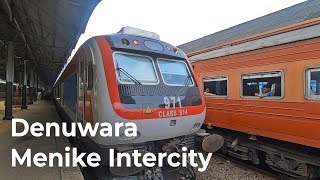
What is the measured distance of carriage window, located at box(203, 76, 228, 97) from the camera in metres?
7.65

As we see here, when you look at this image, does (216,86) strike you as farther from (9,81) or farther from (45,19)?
(9,81)

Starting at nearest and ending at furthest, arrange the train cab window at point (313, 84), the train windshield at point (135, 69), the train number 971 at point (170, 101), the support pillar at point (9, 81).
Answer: the train windshield at point (135, 69) < the train number 971 at point (170, 101) < the train cab window at point (313, 84) < the support pillar at point (9, 81)

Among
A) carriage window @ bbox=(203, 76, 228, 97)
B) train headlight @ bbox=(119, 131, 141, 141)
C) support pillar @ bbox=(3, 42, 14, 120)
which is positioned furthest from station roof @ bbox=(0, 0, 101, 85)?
train headlight @ bbox=(119, 131, 141, 141)

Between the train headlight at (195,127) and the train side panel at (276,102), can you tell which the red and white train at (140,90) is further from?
the train side panel at (276,102)

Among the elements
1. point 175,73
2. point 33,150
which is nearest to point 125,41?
point 175,73

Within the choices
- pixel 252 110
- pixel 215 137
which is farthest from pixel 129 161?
pixel 252 110

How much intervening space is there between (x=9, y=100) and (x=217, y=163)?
1074 cm

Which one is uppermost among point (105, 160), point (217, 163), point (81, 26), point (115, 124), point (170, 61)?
point (81, 26)

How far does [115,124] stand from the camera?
4.09 m

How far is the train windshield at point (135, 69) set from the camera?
452 centimetres

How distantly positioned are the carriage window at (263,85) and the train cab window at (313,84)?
0.62 m

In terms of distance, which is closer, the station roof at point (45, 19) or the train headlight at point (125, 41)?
the train headlight at point (125, 41)

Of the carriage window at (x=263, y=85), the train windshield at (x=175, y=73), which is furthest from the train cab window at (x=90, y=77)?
the carriage window at (x=263, y=85)

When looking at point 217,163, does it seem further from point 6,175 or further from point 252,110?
point 6,175
